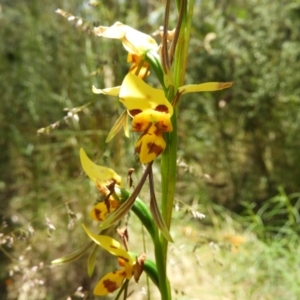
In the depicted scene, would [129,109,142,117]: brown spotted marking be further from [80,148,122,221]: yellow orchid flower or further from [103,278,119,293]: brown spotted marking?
[103,278,119,293]: brown spotted marking

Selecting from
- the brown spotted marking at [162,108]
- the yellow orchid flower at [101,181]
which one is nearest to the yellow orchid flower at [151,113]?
the brown spotted marking at [162,108]

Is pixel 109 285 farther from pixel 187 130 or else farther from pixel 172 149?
pixel 187 130

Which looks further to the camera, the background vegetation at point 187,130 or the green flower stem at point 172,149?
the background vegetation at point 187,130

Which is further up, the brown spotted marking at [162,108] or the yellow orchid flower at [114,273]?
the brown spotted marking at [162,108]

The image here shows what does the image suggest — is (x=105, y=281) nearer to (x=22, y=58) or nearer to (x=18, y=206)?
(x=18, y=206)

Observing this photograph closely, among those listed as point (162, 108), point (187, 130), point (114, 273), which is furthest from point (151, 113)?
point (187, 130)

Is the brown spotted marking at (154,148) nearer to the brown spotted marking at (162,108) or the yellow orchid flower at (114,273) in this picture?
the brown spotted marking at (162,108)

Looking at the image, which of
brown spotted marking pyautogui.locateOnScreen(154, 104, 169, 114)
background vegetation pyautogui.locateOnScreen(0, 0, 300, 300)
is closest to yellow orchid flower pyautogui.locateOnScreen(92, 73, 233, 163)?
brown spotted marking pyautogui.locateOnScreen(154, 104, 169, 114)
